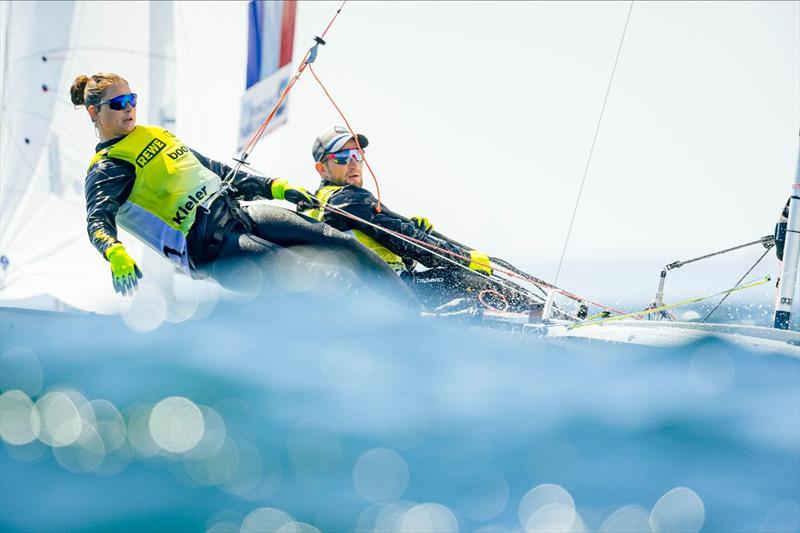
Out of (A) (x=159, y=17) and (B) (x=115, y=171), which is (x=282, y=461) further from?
(A) (x=159, y=17)

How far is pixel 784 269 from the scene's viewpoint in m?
3.45

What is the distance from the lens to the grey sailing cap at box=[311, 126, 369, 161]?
426cm

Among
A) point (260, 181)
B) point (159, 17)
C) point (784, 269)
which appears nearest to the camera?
point (784, 269)

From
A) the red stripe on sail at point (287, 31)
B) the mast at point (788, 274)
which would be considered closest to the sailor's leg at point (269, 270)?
the mast at point (788, 274)

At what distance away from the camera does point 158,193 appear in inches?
140

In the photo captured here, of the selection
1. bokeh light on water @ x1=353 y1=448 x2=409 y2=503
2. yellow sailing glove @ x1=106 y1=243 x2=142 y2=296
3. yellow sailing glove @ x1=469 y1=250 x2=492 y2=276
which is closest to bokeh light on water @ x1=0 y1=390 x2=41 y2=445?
yellow sailing glove @ x1=106 y1=243 x2=142 y2=296

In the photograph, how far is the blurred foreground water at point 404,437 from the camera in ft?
6.23

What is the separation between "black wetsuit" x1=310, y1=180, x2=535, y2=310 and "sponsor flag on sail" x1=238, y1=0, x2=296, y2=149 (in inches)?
150

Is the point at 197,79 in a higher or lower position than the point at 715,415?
higher

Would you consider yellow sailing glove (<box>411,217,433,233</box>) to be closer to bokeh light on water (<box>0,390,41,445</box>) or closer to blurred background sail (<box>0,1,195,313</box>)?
bokeh light on water (<box>0,390,41,445</box>)

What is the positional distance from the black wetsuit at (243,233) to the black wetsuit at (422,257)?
323 mm

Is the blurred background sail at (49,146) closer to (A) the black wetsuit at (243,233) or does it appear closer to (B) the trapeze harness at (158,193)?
(A) the black wetsuit at (243,233)

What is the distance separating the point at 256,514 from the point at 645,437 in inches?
42.4

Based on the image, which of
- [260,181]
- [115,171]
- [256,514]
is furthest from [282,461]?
[260,181]
